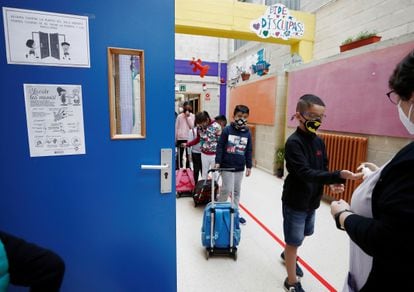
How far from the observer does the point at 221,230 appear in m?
2.09

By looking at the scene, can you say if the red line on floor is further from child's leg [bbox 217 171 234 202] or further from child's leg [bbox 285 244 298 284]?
child's leg [bbox 217 171 234 202]

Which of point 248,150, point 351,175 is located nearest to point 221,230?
point 248,150

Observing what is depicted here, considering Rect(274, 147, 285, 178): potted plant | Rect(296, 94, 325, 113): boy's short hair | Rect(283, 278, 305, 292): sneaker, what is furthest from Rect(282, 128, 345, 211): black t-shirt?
Rect(274, 147, 285, 178): potted plant

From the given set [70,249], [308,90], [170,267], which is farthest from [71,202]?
[308,90]

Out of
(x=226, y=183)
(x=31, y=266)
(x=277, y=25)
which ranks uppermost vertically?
(x=277, y=25)

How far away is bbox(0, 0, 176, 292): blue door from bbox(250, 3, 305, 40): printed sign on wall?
4213 millimetres

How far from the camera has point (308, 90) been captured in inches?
156

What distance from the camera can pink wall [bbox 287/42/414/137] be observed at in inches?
104

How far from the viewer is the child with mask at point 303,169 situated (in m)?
1.47

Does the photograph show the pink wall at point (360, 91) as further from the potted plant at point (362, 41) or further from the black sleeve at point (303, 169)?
the black sleeve at point (303, 169)

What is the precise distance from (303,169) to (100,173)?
1128mm

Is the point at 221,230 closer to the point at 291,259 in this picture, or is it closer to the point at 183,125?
the point at 291,259

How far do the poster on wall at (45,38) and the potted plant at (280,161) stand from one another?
4353mm

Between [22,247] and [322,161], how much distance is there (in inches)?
64.1
